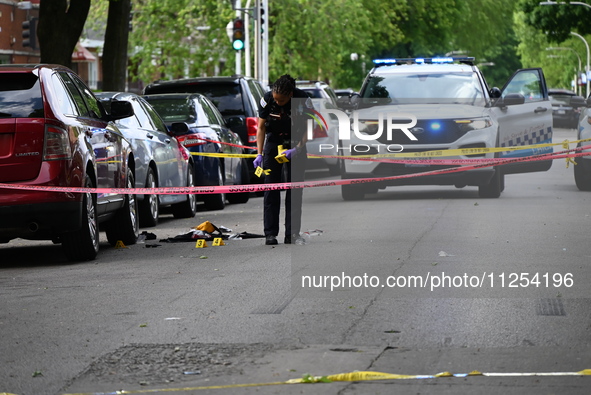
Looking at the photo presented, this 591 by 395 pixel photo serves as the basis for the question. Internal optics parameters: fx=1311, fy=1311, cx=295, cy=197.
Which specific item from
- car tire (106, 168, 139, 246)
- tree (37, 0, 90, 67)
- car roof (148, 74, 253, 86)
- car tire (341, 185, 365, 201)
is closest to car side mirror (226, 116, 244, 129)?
car roof (148, 74, 253, 86)

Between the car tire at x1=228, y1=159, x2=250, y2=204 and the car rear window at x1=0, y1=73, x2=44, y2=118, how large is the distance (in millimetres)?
8689

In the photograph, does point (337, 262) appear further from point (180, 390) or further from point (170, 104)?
point (170, 104)

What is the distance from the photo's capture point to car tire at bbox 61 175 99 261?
11523 mm

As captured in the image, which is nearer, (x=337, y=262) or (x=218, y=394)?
(x=218, y=394)

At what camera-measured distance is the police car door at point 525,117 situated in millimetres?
18859

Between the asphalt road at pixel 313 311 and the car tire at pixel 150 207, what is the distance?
120 cm

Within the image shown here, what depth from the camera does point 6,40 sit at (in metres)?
41.8

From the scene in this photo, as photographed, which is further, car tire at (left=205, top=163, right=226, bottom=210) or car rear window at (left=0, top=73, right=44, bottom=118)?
car tire at (left=205, top=163, right=226, bottom=210)

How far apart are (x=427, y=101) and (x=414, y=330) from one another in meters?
10.7

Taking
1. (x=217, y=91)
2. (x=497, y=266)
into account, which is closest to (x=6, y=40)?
(x=217, y=91)

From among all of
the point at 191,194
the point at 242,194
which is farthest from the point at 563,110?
the point at 191,194

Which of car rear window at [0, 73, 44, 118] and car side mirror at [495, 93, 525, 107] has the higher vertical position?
car rear window at [0, 73, 44, 118]

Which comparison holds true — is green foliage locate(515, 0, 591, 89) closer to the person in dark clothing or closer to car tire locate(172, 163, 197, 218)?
car tire locate(172, 163, 197, 218)

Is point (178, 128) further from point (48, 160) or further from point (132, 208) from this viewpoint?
point (48, 160)
